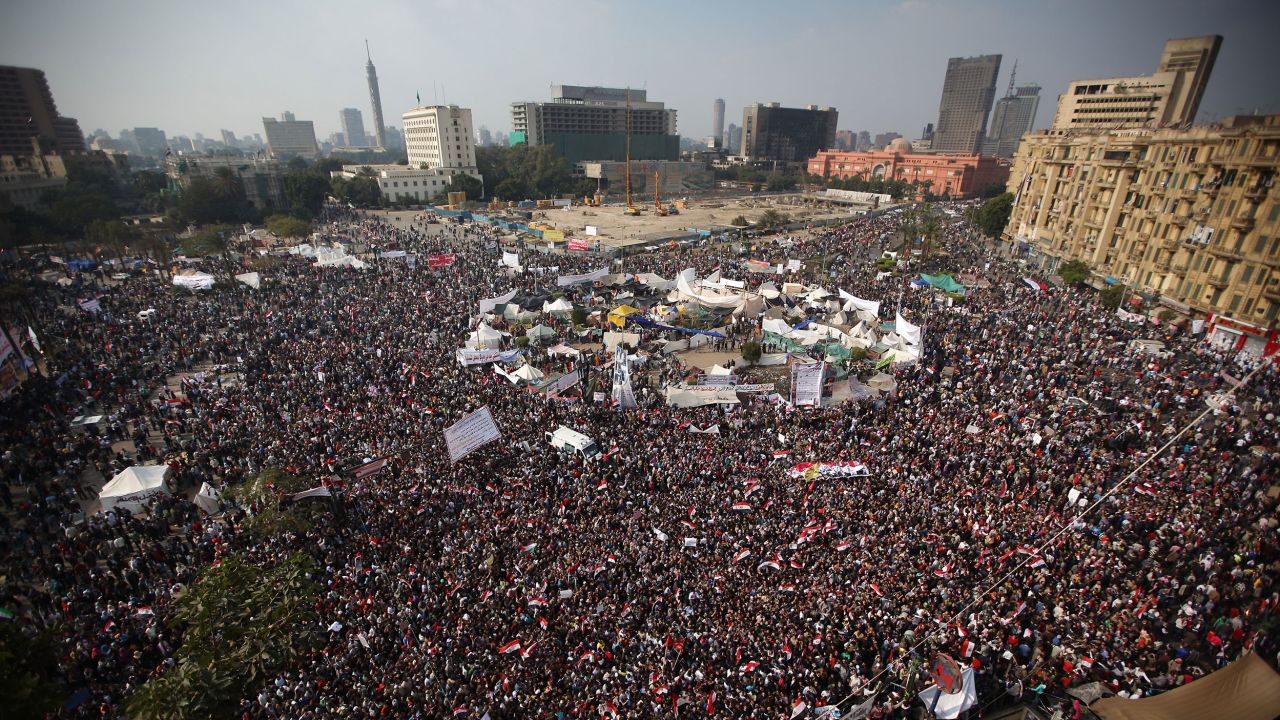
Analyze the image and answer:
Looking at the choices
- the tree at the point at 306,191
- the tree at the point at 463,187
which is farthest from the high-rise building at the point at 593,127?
the tree at the point at 306,191

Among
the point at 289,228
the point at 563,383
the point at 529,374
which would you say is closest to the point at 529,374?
the point at 529,374

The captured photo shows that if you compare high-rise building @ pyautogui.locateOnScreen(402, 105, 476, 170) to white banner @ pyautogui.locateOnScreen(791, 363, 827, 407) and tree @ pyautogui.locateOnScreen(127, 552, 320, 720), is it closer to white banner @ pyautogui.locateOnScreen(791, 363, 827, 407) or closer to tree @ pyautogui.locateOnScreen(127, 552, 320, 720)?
white banner @ pyautogui.locateOnScreen(791, 363, 827, 407)

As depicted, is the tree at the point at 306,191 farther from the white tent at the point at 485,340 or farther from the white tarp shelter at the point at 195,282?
the white tent at the point at 485,340

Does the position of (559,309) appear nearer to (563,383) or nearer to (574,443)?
(563,383)

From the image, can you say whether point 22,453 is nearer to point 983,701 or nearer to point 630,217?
point 983,701

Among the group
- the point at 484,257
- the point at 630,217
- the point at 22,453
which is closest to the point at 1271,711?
the point at 22,453

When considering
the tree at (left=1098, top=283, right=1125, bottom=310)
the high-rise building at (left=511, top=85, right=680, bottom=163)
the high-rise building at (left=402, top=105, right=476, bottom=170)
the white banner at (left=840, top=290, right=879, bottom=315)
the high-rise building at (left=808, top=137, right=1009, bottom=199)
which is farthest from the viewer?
the high-rise building at (left=511, top=85, right=680, bottom=163)

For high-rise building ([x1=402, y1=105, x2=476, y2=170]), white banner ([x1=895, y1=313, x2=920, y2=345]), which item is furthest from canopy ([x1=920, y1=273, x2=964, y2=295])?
high-rise building ([x1=402, y1=105, x2=476, y2=170])
